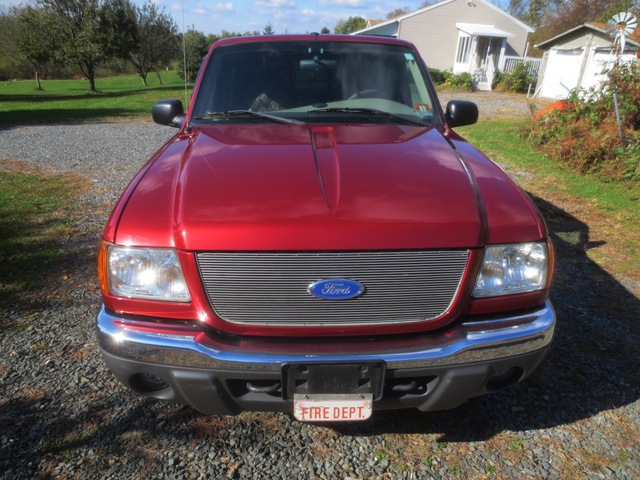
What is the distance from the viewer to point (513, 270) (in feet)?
6.33

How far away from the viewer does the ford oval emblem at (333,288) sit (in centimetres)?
177

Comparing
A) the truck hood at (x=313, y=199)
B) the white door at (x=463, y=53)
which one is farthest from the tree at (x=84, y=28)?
the truck hood at (x=313, y=199)

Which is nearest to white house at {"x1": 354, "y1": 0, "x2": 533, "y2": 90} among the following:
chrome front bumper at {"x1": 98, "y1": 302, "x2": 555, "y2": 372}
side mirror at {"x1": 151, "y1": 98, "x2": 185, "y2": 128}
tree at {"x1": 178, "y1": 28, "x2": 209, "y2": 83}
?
tree at {"x1": 178, "y1": 28, "x2": 209, "y2": 83}

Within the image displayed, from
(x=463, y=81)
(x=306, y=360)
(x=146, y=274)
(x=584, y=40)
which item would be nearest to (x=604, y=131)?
(x=306, y=360)

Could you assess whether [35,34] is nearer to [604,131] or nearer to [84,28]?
[84,28]

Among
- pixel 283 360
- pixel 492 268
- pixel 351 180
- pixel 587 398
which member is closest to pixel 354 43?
pixel 351 180

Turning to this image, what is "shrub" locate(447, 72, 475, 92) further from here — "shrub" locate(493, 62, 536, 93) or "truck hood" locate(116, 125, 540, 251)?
"truck hood" locate(116, 125, 540, 251)

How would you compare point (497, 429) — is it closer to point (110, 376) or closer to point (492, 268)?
point (492, 268)

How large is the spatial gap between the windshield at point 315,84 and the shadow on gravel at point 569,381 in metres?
1.80

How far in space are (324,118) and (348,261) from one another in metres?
1.41

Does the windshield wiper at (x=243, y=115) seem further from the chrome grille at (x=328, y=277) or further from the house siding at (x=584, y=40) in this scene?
the house siding at (x=584, y=40)

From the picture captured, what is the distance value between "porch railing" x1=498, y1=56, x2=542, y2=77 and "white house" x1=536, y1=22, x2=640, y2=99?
5.19ft

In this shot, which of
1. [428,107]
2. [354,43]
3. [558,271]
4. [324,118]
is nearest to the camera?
[324,118]

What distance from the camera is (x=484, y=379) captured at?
75.1 inches
